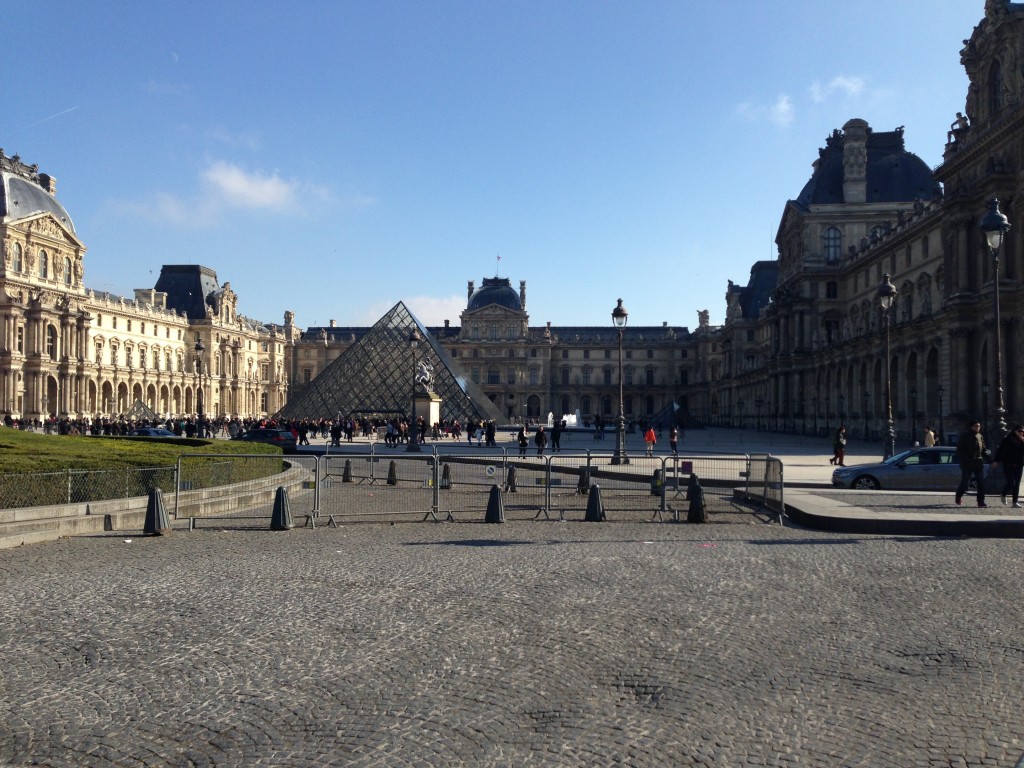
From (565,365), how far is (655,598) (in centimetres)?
9896

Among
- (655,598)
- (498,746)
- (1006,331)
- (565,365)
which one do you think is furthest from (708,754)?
(565,365)

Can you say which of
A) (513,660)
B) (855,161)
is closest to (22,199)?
(855,161)

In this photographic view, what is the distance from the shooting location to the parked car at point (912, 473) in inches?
648

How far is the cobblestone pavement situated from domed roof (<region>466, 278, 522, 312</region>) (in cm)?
9472

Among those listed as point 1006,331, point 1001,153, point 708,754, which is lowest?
point 708,754

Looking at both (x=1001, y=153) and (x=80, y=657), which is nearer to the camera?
(x=80, y=657)

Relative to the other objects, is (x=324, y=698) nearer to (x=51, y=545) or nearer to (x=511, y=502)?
(x=51, y=545)

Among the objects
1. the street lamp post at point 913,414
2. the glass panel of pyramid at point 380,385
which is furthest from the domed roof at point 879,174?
the glass panel of pyramid at point 380,385

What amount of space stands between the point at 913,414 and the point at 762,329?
3749 centimetres

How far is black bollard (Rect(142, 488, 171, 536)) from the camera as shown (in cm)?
1116

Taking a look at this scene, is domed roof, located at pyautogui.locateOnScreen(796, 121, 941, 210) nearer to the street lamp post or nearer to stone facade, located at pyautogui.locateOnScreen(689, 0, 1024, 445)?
stone facade, located at pyautogui.locateOnScreen(689, 0, 1024, 445)

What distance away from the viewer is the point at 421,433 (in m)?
40.4

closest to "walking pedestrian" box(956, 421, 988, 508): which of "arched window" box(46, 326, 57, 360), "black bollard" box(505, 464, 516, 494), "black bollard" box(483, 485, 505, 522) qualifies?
"black bollard" box(483, 485, 505, 522)

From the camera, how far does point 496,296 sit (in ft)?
340
